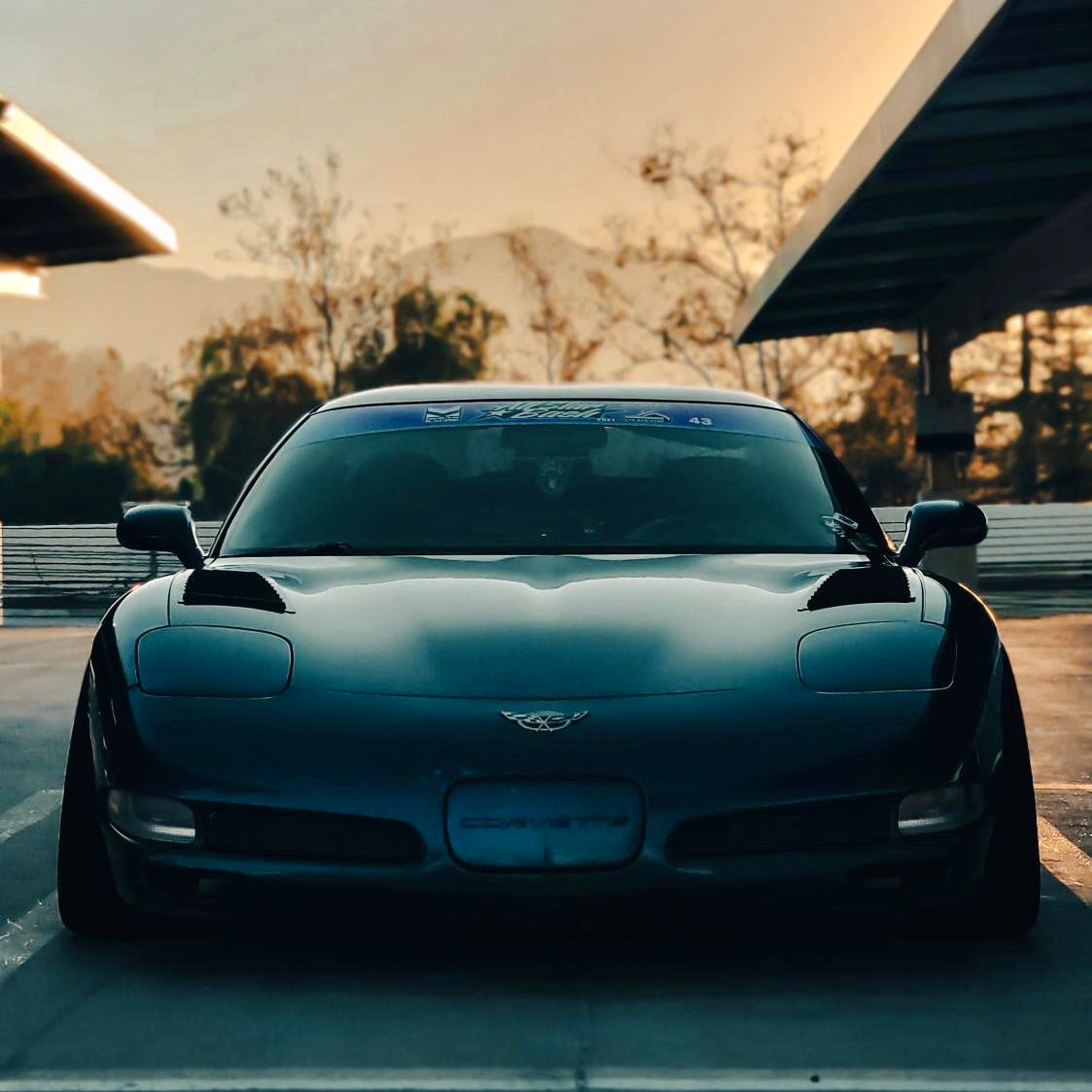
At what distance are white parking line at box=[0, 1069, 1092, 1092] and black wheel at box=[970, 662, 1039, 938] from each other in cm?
90

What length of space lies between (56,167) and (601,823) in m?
13.7

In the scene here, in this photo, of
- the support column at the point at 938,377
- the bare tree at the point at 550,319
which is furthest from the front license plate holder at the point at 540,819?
the bare tree at the point at 550,319

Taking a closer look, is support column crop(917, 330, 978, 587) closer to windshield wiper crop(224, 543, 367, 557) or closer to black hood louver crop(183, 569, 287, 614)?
windshield wiper crop(224, 543, 367, 557)

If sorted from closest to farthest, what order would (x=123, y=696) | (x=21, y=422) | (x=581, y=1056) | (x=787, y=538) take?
1. (x=581, y=1056)
2. (x=123, y=696)
3. (x=787, y=538)
4. (x=21, y=422)

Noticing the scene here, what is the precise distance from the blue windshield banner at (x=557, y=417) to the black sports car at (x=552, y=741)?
0.88 meters

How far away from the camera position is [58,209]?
18.9m

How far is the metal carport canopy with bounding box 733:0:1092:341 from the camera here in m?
11.2

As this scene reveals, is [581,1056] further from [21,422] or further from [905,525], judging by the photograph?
[21,422]

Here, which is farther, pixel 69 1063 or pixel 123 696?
pixel 123 696

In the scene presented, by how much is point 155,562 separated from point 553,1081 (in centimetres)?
1918

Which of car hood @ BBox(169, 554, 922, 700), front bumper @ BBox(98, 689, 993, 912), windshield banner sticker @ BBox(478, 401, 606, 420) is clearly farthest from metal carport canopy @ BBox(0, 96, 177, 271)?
front bumper @ BBox(98, 689, 993, 912)

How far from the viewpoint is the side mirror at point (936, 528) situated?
5.38 meters

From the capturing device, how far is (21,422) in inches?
2045

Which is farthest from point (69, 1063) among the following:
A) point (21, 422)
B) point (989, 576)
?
point (21, 422)
